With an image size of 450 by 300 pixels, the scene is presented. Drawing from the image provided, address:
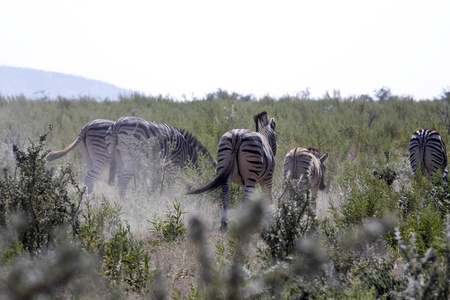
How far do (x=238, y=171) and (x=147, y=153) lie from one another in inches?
79.5

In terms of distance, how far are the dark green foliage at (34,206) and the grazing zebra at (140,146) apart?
288cm

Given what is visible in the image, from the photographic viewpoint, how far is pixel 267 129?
24.8 ft

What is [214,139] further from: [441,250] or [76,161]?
[441,250]

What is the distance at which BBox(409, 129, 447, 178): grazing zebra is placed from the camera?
7.78 meters

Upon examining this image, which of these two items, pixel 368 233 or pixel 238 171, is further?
pixel 238 171

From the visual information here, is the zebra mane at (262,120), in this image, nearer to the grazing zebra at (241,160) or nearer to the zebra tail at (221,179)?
the grazing zebra at (241,160)

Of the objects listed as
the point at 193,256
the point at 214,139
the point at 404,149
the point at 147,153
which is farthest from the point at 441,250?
the point at 404,149

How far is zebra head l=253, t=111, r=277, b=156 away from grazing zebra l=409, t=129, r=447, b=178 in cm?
283

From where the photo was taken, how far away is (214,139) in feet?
34.3

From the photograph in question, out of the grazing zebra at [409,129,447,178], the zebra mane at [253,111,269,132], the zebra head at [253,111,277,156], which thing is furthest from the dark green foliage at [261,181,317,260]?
the grazing zebra at [409,129,447,178]

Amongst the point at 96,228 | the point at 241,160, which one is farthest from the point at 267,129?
the point at 96,228

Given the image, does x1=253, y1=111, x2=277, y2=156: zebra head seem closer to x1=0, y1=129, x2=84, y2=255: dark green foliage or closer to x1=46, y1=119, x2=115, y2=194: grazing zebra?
x1=46, y1=119, x2=115, y2=194: grazing zebra

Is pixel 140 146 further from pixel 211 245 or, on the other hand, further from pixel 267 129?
pixel 211 245

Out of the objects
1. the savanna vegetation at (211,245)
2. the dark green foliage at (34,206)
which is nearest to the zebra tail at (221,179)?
the savanna vegetation at (211,245)
